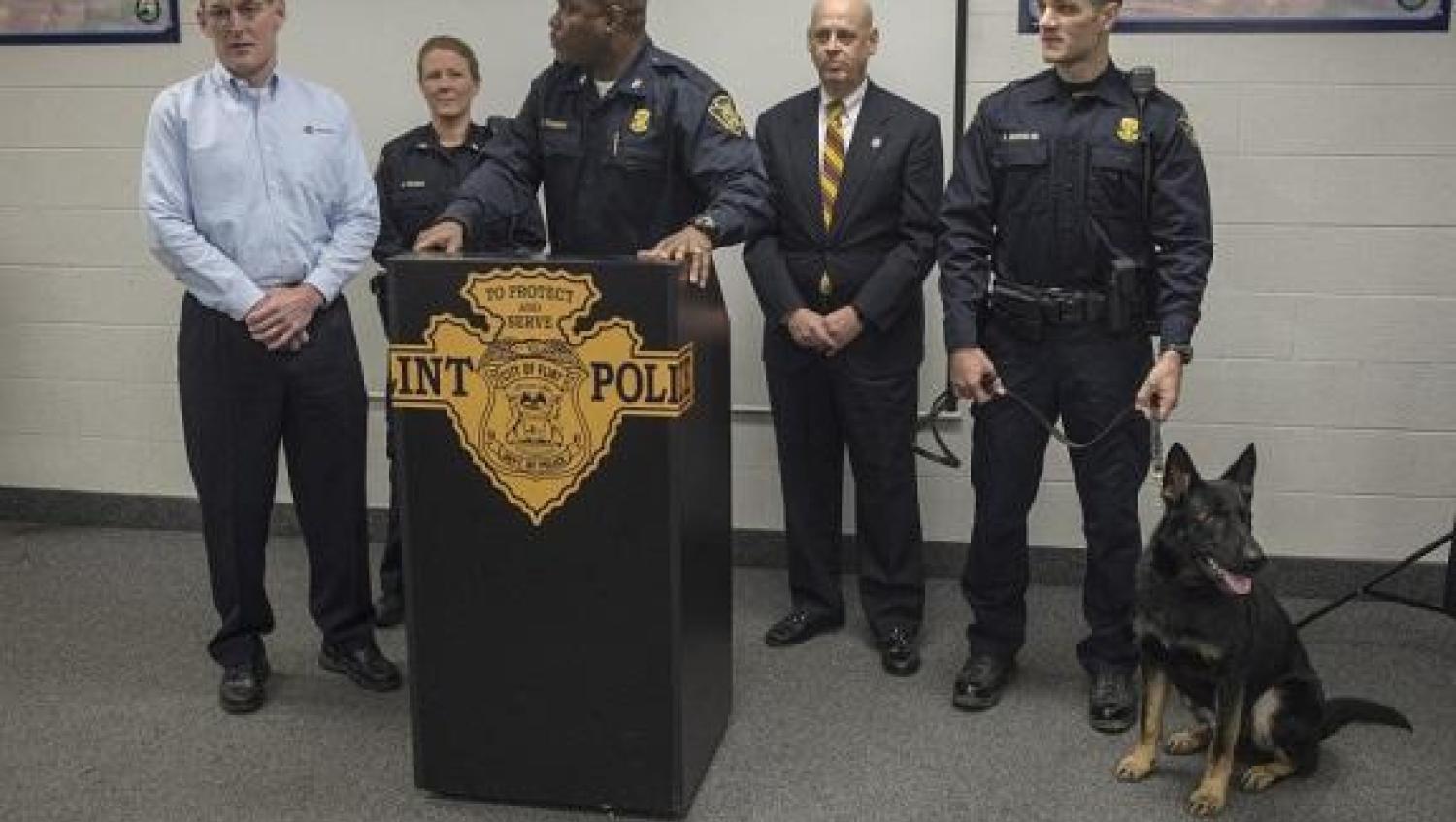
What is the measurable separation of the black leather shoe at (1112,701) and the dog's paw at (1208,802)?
1.23 feet

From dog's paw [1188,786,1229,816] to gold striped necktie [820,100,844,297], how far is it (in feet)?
4.70

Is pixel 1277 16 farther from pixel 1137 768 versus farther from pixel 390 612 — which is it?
pixel 390 612

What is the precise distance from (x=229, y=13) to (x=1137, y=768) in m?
2.45

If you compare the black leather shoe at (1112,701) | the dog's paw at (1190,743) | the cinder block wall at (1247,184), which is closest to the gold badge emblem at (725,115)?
the cinder block wall at (1247,184)

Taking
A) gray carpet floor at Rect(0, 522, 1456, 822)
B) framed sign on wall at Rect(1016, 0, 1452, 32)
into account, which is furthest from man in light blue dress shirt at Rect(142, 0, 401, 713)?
framed sign on wall at Rect(1016, 0, 1452, 32)

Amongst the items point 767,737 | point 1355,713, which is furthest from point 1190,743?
point 767,737

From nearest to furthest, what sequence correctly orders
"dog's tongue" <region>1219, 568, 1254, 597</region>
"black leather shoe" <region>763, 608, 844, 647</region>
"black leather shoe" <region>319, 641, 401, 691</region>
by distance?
"dog's tongue" <region>1219, 568, 1254, 597</region> < "black leather shoe" <region>319, 641, 401, 691</region> < "black leather shoe" <region>763, 608, 844, 647</region>

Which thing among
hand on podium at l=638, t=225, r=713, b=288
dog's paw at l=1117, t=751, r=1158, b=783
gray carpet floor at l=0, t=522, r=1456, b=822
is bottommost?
gray carpet floor at l=0, t=522, r=1456, b=822

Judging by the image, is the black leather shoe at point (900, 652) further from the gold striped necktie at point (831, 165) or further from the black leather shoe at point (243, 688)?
the black leather shoe at point (243, 688)

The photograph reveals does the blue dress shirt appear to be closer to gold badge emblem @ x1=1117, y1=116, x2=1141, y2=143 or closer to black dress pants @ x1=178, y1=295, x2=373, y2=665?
black dress pants @ x1=178, y1=295, x2=373, y2=665

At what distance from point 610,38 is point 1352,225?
87.3 inches

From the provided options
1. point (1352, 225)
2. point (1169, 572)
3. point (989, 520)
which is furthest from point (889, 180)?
point (1352, 225)

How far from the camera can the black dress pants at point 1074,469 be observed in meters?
2.92

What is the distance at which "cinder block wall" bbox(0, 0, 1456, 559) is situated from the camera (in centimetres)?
365
